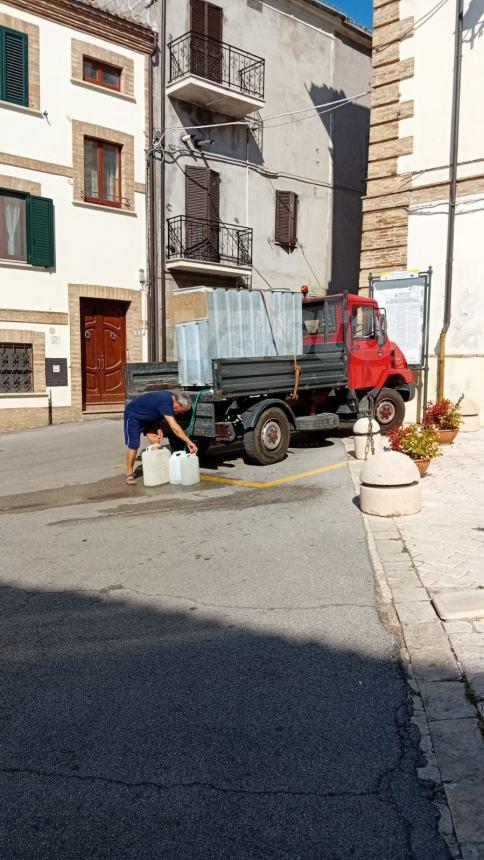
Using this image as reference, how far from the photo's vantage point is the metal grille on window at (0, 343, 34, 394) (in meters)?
15.6

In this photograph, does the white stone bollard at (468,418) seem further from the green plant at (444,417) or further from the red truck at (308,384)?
the green plant at (444,417)

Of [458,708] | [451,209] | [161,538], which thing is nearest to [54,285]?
[451,209]

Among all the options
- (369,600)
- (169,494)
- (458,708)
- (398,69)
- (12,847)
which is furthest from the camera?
(398,69)

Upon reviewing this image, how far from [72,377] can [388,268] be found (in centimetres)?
787

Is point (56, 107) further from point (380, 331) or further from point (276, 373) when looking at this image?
point (276, 373)

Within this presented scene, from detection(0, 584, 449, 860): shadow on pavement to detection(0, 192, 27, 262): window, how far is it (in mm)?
13057

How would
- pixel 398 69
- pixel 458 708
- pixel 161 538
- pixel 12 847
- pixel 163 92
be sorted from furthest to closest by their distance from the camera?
pixel 163 92, pixel 398 69, pixel 161 538, pixel 458 708, pixel 12 847

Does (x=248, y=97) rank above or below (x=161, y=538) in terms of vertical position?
above

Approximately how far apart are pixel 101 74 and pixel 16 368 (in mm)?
7574

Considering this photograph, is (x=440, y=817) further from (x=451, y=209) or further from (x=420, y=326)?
(x=451, y=209)

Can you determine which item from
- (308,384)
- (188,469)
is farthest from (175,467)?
(308,384)

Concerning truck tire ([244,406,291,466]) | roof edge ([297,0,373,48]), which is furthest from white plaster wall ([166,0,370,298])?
truck tire ([244,406,291,466])

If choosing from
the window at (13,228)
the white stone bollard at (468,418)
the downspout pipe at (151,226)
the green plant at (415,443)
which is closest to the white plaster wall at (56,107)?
the downspout pipe at (151,226)

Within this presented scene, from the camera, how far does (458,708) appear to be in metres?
3.28
